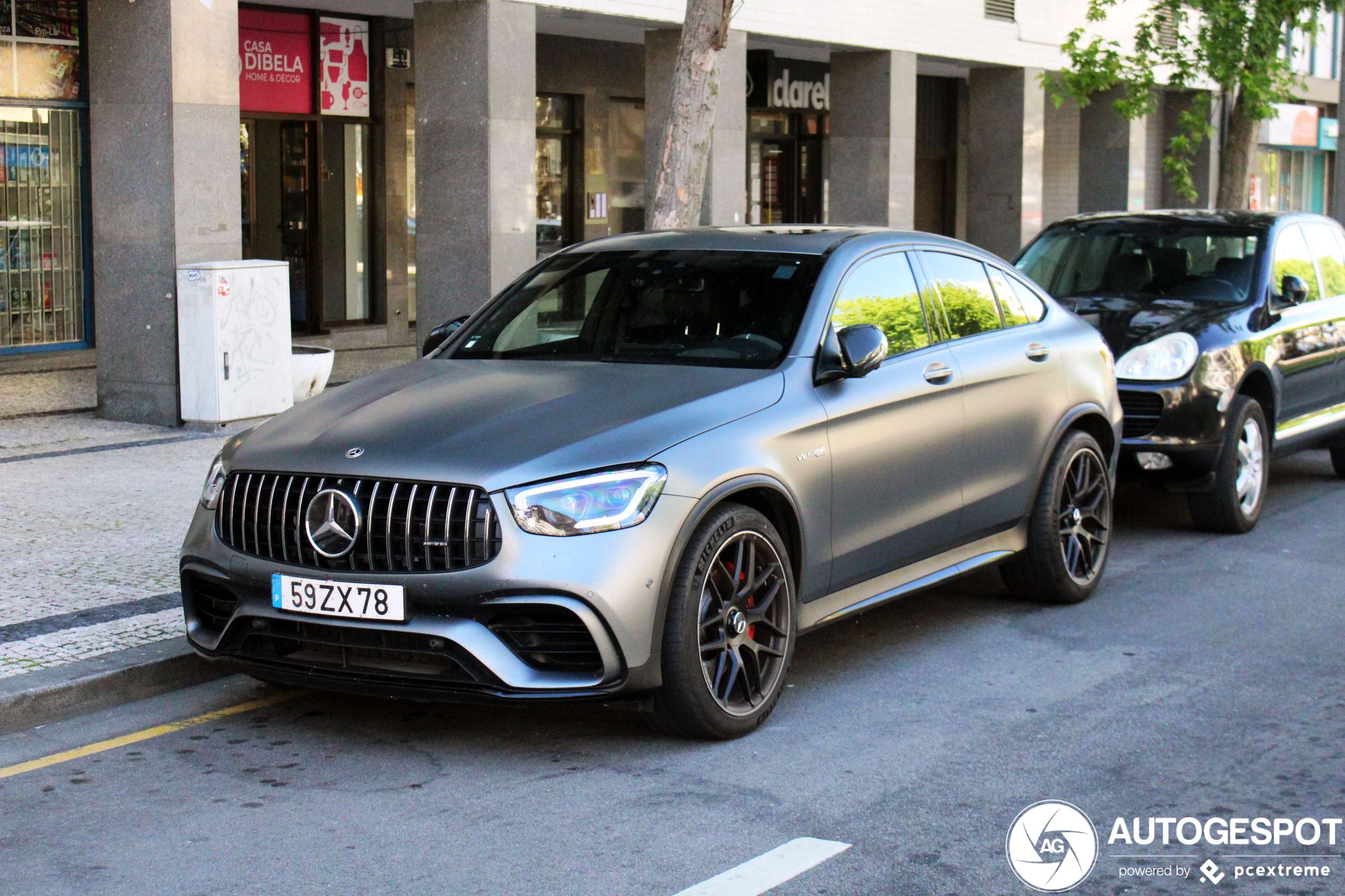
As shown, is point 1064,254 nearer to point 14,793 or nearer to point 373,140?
point 14,793

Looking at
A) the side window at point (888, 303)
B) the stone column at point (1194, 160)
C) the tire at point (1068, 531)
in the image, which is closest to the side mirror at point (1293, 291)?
the tire at point (1068, 531)

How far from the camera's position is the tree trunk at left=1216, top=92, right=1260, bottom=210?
17.7 m

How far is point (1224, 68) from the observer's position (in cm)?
1689

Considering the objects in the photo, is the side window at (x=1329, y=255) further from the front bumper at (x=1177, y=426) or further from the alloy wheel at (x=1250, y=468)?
the front bumper at (x=1177, y=426)

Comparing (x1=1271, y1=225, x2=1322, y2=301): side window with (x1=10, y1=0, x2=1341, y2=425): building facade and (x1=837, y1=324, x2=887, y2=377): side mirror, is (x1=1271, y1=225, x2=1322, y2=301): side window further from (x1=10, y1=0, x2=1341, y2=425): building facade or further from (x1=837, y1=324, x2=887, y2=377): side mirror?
(x1=10, y1=0, x2=1341, y2=425): building facade

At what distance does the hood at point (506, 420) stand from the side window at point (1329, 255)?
20.3 feet

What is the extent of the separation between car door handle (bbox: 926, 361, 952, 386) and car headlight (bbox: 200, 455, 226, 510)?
271cm

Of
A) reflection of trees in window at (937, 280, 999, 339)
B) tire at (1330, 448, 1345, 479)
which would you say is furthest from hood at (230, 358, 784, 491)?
tire at (1330, 448, 1345, 479)

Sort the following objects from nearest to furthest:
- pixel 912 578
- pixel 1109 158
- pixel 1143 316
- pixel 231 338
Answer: pixel 912 578 → pixel 1143 316 → pixel 231 338 → pixel 1109 158

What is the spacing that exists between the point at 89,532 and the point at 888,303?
14.2 ft

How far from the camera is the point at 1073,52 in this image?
715 inches

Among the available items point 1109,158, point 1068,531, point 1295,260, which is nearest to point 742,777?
point 1068,531

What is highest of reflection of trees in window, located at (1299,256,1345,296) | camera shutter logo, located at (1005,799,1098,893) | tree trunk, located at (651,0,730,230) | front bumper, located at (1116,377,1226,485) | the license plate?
tree trunk, located at (651,0,730,230)

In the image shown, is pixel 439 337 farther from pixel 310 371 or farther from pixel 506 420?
pixel 310 371
